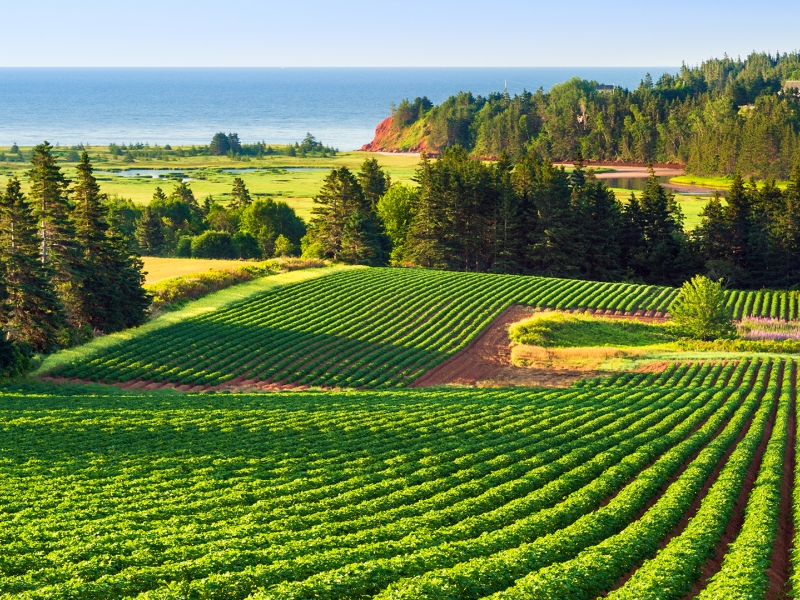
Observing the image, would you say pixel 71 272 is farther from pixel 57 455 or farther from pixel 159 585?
pixel 159 585

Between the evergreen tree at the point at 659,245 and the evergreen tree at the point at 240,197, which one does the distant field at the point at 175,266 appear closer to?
the evergreen tree at the point at 240,197

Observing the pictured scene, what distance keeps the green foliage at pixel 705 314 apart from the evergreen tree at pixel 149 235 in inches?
3297

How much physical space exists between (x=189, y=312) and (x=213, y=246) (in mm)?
45292

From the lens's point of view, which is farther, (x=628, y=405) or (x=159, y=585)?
(x=628, y=405)

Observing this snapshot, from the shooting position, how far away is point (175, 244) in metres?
116

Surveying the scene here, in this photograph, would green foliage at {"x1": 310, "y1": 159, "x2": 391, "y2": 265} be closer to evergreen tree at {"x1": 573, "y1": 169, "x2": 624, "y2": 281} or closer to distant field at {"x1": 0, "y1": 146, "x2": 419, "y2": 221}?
evergreen tree at {"x1": 573, "y1": 169, "x2": 624, "y2": 281}

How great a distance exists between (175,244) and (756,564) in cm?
10838

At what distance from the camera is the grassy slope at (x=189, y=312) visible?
48875 mm

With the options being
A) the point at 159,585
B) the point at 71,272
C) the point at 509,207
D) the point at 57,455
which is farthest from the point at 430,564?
the point at 509,207

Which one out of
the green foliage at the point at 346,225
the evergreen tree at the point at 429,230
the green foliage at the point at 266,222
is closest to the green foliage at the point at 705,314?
the evergreen tree at the point at 429,230

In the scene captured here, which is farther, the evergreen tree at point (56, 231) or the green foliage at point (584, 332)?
the green foliage at point (584, 332)

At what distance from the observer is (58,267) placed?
2099 inches

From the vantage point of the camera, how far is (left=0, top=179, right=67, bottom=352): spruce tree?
1911 inches

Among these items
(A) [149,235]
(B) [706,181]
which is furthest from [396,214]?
(B) [706,181]
